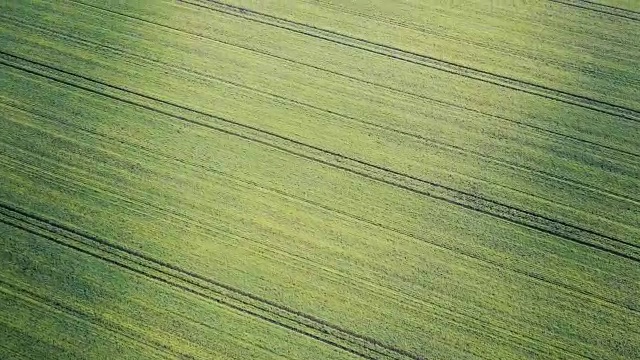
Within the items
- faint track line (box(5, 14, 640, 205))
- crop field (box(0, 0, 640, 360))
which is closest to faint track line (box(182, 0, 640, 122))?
crop field (box(0, 0, 640, 360))

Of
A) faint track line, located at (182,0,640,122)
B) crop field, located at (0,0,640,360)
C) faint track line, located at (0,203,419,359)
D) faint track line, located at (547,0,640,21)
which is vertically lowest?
faint track line, located at (0,203,419,359)

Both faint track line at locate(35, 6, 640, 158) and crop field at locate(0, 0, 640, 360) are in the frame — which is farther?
faint track line at locate(35, 6, 640, 158)

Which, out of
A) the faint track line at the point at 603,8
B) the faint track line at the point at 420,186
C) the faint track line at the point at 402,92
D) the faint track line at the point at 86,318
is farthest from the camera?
the faint track line at the point at 603,8

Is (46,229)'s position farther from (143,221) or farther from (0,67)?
(0,67)

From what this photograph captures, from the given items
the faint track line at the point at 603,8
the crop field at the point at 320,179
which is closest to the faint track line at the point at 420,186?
the crop field at the point at 320,179

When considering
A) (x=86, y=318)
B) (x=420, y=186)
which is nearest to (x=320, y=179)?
(x=420, y=186)

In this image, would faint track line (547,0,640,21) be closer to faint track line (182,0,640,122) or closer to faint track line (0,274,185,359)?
faint track line (182,0,640,122)

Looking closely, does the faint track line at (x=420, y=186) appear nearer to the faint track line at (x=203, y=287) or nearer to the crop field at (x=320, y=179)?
the crop field at (x=320, y=179)

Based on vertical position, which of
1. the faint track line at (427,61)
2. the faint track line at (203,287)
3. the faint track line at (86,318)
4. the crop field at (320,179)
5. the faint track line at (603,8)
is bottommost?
the faint track line at (86,318)

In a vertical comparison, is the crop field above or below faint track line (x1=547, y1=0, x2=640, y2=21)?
below
